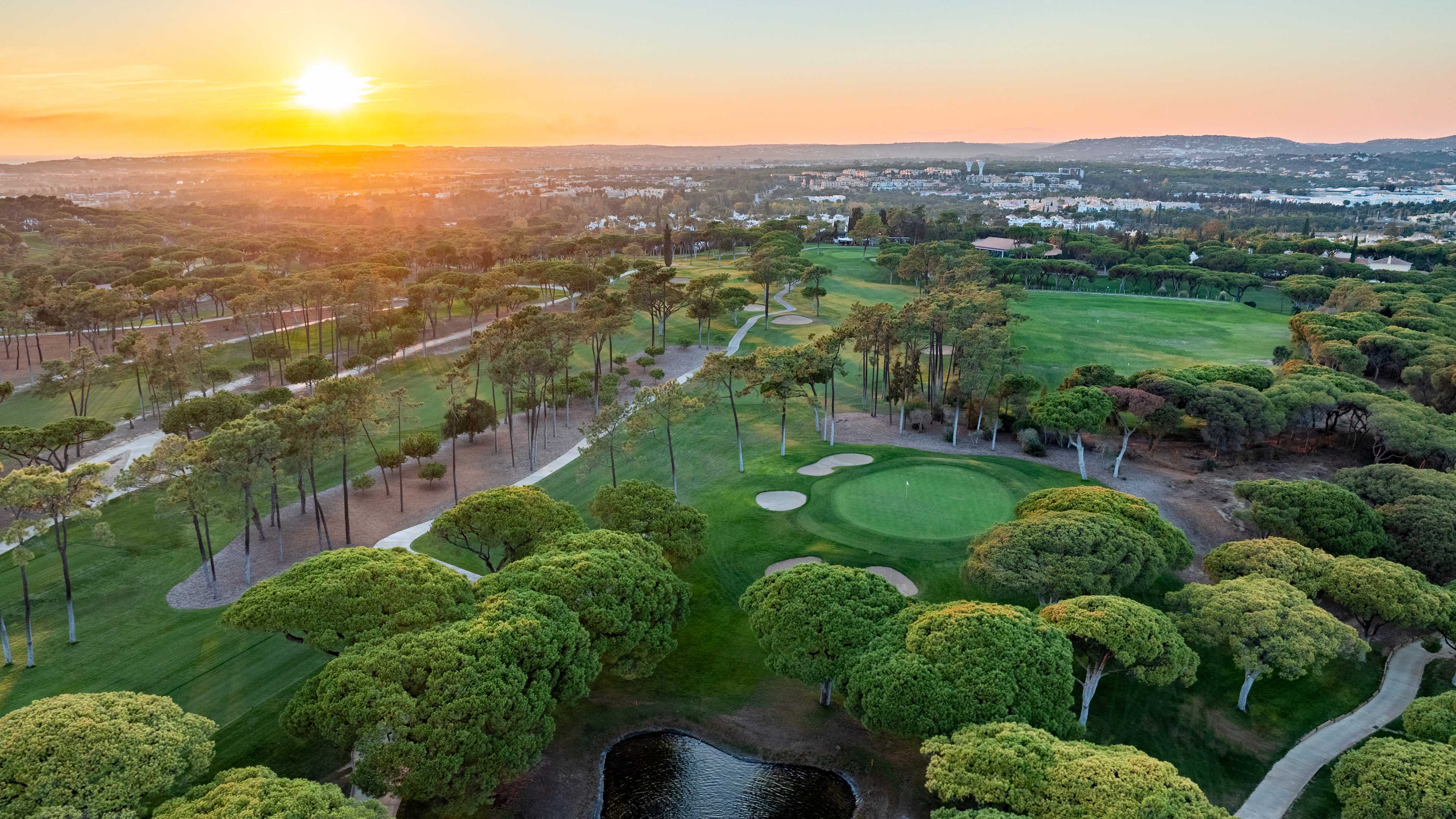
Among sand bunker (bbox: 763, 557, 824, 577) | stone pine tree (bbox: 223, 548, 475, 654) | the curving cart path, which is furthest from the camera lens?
the curving cart path

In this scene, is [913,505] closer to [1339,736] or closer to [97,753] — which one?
[1339,736]

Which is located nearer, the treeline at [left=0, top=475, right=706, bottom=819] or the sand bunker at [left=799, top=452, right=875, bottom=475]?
the treeline at [left=0, top=475, right=706, bottom=819]

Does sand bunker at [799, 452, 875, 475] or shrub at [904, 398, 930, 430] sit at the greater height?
shrub at [904, 398, 930, 430]

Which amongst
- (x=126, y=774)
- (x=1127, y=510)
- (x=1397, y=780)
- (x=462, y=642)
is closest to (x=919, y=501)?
(x=1127, y=510)

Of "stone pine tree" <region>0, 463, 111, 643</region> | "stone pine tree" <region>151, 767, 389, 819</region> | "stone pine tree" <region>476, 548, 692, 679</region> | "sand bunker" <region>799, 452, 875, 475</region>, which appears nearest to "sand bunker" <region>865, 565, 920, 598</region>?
"stone pine tree" <region>476, 548, 692, 679</region>

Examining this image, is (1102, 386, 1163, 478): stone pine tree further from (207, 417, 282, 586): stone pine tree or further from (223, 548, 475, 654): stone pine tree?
(207, 417, 282, 586): stone pine tree

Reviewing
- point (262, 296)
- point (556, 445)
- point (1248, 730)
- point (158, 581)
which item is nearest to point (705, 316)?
point (556, 445)
